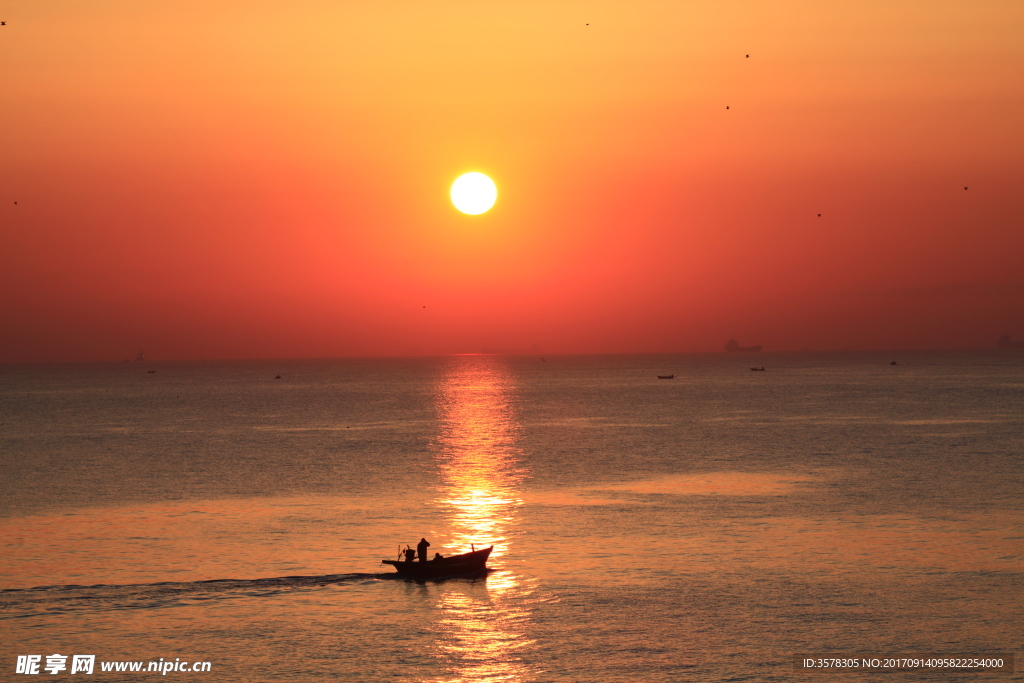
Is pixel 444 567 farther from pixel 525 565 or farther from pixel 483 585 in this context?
pixel 525 565

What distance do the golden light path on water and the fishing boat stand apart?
2.51 feet

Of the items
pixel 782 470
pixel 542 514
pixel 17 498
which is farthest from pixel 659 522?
pixel 17 498

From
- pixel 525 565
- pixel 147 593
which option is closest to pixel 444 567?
pixel 525 565

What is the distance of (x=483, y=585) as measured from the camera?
1832 inches

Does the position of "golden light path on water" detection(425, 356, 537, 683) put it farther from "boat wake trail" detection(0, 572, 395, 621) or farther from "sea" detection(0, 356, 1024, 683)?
"boat wake trail" detection(0, 572, 395, 621)

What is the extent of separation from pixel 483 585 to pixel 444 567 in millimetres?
2268

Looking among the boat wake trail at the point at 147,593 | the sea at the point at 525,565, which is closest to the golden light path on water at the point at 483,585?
the sea at the point at 525,565

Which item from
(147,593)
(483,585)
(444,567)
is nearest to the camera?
(147,593)

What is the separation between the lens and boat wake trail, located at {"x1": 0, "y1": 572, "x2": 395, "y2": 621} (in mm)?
42562

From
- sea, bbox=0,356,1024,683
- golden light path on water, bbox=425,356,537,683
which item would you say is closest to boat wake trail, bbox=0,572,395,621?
sea, bbox=0,356,1024,683

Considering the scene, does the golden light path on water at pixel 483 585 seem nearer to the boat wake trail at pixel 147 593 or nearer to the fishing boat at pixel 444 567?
the fishing boat at pixel 444 567

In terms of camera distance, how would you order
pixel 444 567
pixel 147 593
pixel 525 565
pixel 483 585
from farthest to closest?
pixel 525 565 → pixel 444 567 → pixel 483 585 → pixel 147 593

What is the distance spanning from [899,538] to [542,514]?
22475mm

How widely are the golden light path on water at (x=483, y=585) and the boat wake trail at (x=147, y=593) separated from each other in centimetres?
593
